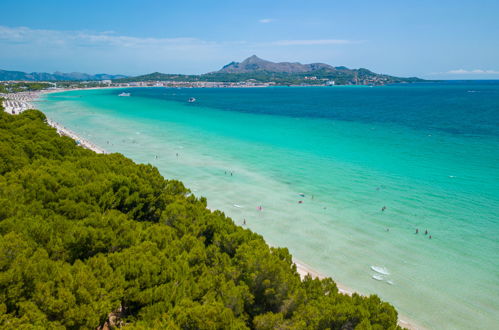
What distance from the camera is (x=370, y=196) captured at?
3203 centimetres

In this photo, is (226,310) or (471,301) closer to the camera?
Result: (226,310)

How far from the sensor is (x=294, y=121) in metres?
84.3

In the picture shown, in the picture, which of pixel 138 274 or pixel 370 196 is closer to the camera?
pixel 138 274

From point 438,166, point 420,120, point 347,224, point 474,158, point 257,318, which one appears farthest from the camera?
point 420,120

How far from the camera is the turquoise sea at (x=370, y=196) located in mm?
19188

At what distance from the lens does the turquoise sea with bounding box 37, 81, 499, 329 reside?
63.0 feet

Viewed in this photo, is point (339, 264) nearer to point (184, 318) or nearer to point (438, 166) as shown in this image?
point (184, 318)

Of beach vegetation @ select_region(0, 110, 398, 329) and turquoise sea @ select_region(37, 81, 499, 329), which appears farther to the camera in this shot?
turquoise sea @ select_region(37, 81, 499, 329)

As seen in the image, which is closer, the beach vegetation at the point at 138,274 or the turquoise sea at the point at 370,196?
the beach vegetation at the point at 138,274

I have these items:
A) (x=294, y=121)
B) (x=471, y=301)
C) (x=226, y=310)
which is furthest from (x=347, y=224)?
(x=294, y=121)

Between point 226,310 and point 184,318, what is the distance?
1.26 m

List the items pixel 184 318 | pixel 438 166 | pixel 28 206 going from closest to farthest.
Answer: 1. pixel 184 318
2. pixel 28 206
3. pixel 438 166

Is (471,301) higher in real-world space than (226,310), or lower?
lower

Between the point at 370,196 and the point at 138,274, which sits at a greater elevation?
the point at 138,274
